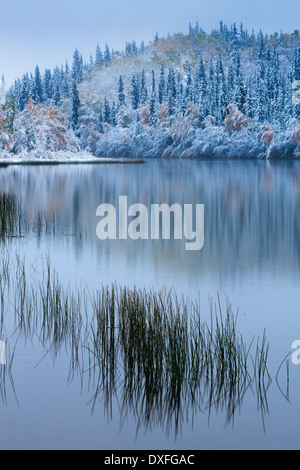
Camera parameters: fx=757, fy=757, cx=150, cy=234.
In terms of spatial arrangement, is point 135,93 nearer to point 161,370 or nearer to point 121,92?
point 121,92

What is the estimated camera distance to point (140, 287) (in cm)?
758

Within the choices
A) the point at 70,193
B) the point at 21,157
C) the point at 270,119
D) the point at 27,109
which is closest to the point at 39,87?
the point at 27,109

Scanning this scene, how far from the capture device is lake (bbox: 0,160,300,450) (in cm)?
443

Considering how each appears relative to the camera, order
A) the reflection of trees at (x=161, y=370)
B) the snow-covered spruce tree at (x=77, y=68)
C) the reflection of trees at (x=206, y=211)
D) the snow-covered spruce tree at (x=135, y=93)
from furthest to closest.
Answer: the snow-covered spruce tree at (x=77, y=68), the snow-covered spruce tree at (x=135, y=93), the reflection of trees at (x=206, y=211), the reflection of trees at (x=161, y=370)

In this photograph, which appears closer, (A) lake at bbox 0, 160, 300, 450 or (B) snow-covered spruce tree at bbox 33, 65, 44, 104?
(A) lake at bbox 0, 160, 300, 450

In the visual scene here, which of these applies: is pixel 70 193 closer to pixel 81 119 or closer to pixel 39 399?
pixel 39 399

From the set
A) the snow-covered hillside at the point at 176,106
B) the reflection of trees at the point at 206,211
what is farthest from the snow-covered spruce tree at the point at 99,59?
the reflection of trees at the point at 206,211

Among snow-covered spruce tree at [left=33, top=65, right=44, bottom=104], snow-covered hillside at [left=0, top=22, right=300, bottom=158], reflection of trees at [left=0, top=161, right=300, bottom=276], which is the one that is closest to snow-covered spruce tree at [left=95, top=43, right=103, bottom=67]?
snow-covered hillside at [left=0, top=22, right=300, bottom=158]

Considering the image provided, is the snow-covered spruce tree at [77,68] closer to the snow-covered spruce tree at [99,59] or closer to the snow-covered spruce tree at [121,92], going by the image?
the snow-covered spruce tree at [99,59]

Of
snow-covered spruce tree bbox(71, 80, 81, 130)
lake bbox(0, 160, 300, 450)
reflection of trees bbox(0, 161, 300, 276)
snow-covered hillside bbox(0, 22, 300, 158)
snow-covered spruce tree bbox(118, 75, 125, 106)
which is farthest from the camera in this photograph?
snow-covered spruce tree bbox(118, 75, 125, 106)

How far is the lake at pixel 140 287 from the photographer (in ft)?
14.5

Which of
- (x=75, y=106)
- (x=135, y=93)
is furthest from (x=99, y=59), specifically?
(x=75, y=106)

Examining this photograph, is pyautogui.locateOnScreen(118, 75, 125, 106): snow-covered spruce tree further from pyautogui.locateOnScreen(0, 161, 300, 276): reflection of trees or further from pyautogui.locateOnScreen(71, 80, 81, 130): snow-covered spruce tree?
pyautogui.locateOnScreen(0, 161, 300, 276): reflection of trees

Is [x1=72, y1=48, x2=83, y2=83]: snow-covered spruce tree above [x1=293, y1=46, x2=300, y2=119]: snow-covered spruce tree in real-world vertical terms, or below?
above
